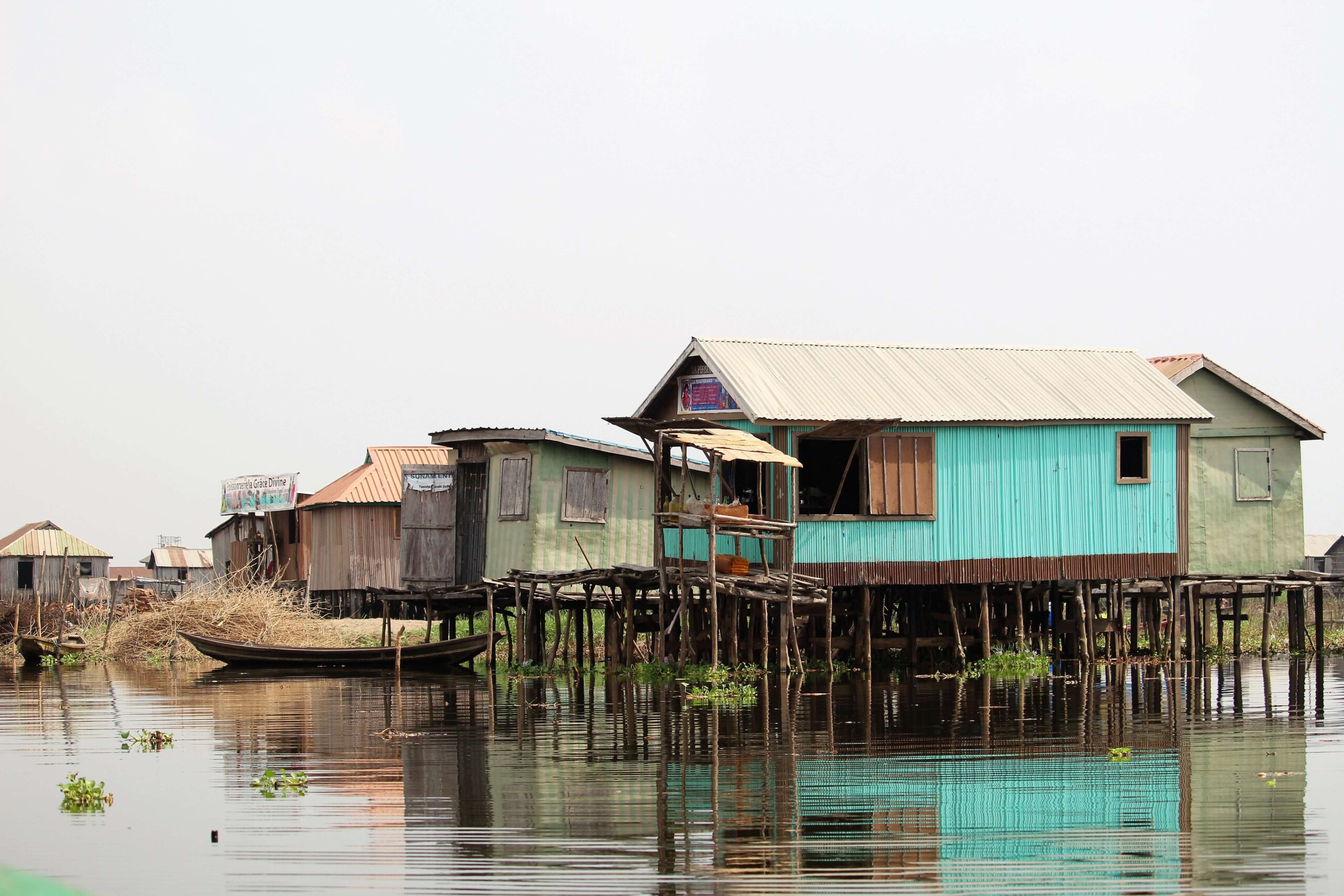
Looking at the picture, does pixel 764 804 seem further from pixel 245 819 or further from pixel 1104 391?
pixel 1104 391

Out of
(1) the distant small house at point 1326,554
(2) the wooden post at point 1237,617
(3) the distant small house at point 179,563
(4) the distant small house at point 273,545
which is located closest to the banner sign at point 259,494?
(4) the distant small house at point 273,545

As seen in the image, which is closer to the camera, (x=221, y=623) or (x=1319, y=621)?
(x=1319, y=621)

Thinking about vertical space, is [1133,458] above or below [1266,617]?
above

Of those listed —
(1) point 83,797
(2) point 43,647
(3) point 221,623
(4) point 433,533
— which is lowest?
(1) point 83,797

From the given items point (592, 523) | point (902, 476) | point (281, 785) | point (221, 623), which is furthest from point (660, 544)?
point (221, 623)

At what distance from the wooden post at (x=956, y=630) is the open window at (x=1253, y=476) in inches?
263

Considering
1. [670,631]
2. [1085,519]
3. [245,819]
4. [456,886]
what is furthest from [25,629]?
[456,886]

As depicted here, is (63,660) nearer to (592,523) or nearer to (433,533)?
(433,533)

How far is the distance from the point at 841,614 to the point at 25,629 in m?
23.3

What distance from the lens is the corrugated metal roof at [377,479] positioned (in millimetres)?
39062

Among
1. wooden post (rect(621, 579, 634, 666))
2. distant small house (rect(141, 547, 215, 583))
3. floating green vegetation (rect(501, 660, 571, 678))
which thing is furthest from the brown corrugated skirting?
distant small house (rect(141, 547, 215, 583))

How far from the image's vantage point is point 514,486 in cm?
3136

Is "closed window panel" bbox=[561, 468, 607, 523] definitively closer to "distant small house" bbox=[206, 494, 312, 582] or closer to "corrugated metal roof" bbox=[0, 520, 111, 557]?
"distant small house" bbox=[206, 494, 312, 582]

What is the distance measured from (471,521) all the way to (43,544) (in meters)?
35.0
